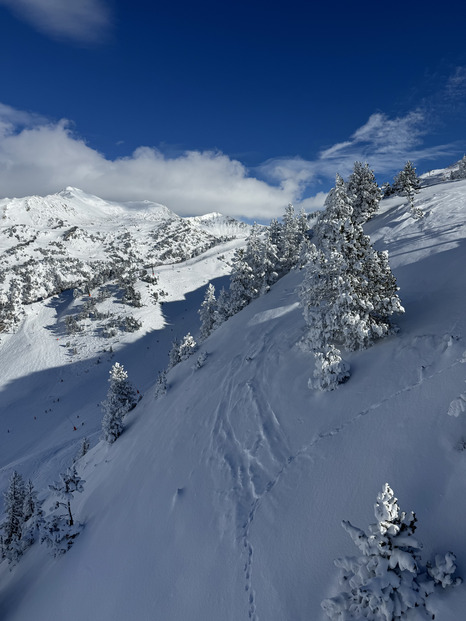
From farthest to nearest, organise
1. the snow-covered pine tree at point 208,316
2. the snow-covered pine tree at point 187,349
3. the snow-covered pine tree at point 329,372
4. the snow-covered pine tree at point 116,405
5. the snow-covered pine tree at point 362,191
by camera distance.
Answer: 1. the snow-covered pine tree at point 208,316
2. the snow-covered pine tree at point 362,191
3. the snow-covered pine tree at point 187,349
4. the snow-covered pine tree at point 116,405
5. the snow-covered pine tree at point 329,372

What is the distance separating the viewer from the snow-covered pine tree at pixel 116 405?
2862 centimetres

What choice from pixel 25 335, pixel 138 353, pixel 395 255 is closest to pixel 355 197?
pixel 395 255

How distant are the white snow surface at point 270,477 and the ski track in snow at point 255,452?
2.7 inches

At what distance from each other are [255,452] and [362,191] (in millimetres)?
41007

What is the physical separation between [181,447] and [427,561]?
13983 millimetres

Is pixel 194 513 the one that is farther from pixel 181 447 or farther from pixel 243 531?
pixel 181 447

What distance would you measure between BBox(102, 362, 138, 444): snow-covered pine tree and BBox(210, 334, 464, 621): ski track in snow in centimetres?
1530

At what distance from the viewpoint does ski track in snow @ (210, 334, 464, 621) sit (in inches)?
428

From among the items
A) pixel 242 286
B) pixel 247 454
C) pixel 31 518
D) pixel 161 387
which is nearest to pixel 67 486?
pixel 31 518

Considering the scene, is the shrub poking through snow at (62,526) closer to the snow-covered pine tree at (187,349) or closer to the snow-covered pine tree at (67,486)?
the snow-covered pine tree at (67,486)

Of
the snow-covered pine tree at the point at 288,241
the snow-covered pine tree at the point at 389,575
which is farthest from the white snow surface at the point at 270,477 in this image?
the snow-covered pine tree at the point at 288,241

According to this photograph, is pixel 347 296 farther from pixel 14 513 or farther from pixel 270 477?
pixel 14 513

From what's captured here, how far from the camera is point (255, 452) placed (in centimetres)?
1398

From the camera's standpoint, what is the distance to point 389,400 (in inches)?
464
